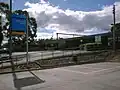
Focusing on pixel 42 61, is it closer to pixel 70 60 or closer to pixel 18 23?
pixel 70 60

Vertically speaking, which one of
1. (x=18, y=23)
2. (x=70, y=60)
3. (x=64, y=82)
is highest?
(x=18, y=23)

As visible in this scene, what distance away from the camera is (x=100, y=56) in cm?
3083

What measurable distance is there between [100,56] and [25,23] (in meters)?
14.7

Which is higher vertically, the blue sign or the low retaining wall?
the blue sign

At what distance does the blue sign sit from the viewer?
63.7ft

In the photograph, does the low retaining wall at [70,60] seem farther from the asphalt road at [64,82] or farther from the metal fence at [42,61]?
the asphalt road at [64,82]

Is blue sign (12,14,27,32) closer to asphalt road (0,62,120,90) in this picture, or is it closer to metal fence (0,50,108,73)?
metal fence (0,50,108,73)

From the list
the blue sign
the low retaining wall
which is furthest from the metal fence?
the blue sign

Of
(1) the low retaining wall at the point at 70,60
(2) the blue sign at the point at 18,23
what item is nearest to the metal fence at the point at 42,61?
(1) the low retaining wall at the point at 70,60

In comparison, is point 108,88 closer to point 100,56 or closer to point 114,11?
point 100,56

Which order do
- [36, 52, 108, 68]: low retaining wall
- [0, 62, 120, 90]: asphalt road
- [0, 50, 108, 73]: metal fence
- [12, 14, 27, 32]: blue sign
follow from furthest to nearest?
[36, 52, 108, 68]: low retaining wall
[0, 50, 108, 73]: metal fence
[12, 14, 27, 32]: blue sign
[0, 62, 120, 90]: asphalt road

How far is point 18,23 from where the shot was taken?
19.6m

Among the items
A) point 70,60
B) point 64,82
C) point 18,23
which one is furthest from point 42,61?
point 64,82

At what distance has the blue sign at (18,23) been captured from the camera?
1942 centimetres
